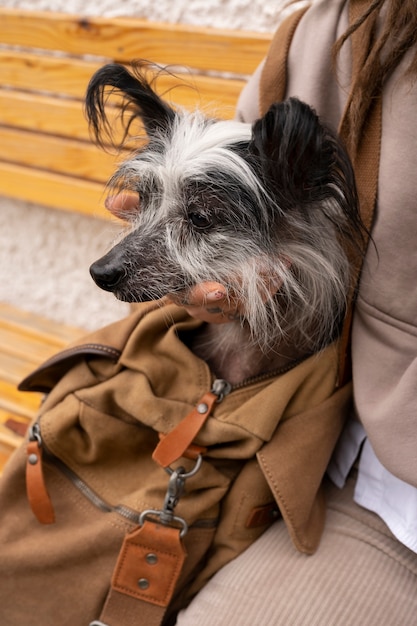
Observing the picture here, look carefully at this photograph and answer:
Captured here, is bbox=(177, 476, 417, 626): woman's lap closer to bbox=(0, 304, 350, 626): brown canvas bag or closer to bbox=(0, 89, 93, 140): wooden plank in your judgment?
bbox=(0, 304, 350, 626): brown canvas bag

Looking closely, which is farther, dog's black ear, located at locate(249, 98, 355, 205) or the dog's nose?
the dog's nose

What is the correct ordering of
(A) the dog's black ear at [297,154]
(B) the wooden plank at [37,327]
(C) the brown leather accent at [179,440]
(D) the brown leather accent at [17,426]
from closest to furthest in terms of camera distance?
(A) the dog's black ear at [297,154] → (C) the brown leather accent at [179,440] → (D) the brown leather accent at [17,426] → (B) the wooden plank at [37,327]

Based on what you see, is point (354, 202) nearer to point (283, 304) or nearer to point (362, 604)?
point (283, 304)

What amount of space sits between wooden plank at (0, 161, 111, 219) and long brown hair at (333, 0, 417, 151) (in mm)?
903

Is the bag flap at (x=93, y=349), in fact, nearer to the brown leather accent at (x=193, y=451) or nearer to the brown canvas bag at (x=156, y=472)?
the brown canvas bag at (x=156, y=472)

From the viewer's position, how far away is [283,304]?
1.10 meters

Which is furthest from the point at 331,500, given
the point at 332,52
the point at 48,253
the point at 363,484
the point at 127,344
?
the point at 48,253

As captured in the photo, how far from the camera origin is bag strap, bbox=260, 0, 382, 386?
101 centimetres

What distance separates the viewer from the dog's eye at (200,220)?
999 mm

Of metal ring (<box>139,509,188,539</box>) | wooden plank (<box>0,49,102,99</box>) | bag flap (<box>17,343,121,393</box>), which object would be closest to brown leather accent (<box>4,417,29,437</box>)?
bag flap (<box>17,343,121,393</box>)

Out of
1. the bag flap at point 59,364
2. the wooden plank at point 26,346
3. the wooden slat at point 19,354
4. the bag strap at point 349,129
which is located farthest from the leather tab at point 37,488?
the wooden plank at point 26,346

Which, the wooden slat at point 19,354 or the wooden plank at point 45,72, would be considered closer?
the wooden slat at point 19,354

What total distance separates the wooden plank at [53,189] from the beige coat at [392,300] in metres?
0.90

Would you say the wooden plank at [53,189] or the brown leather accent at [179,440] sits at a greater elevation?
the brown leather accent at [179,440]
